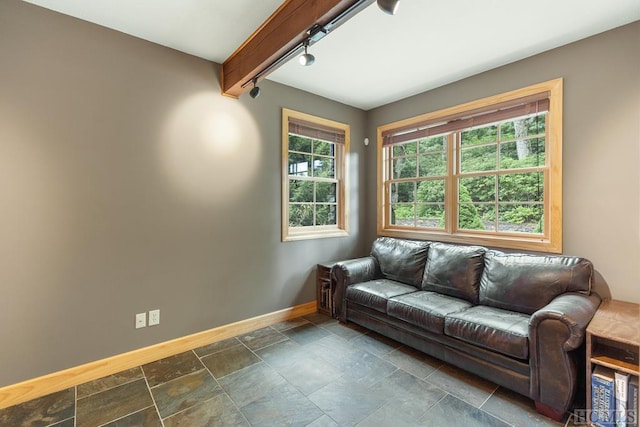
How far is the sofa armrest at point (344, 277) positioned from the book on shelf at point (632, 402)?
212cm

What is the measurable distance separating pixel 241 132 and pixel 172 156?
0.73m

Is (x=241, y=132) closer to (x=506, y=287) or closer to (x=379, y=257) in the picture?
(x=379, y=257)

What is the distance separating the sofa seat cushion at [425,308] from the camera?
2.38m

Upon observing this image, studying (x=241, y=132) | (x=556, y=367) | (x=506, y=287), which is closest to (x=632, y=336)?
(x=556, y=367)

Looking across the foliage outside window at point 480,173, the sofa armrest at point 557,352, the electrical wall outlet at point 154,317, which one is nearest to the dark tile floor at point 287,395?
the sofa armrest at point 557,352

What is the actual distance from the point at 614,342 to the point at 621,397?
1.00 ft

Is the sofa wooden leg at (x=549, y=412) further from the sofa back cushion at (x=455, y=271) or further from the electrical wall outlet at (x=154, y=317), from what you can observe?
the electrical wall outlet at (x=154, y=317)

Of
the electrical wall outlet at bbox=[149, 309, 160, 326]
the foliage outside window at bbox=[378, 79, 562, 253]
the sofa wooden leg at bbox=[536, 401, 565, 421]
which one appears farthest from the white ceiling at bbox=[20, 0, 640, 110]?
the sofa wooden leg at bbox=[536, 401, 565, 421]

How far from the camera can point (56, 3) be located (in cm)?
201

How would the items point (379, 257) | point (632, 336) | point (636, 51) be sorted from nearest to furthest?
point (632, 336), point (636, 51), point (379, 257)

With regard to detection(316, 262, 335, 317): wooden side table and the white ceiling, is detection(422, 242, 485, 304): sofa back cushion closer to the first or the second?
detection(316, 262, 335, 317): wooden side table

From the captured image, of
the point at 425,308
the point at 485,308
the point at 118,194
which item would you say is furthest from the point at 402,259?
the point at 118,194

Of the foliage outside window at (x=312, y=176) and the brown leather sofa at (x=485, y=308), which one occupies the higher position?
the foliage outside window at (x=312, y=176)

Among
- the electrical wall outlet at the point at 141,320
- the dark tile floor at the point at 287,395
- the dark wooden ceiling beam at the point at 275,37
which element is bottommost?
the dark tile floor at the point at 287,395
